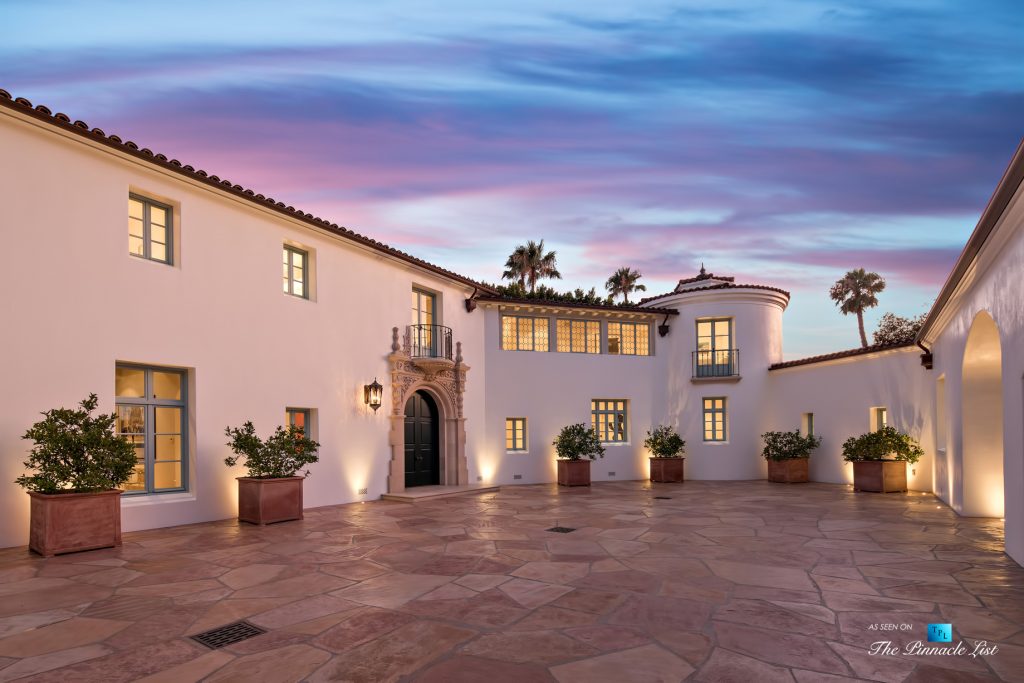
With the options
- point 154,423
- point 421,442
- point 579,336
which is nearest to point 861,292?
point 579,336

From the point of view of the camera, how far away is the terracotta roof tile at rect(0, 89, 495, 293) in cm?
809

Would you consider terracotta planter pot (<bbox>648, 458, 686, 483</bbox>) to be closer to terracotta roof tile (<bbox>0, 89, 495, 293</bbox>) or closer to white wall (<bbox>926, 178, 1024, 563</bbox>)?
white wall (<bbox>926, 178, 1024, 563</bbox>)

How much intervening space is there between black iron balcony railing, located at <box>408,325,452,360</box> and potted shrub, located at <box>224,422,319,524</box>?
4645 millimetres

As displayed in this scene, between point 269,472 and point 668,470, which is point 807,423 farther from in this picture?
point 269,472

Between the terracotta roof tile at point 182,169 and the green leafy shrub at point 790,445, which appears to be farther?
the green leafy shrub at point 790,445

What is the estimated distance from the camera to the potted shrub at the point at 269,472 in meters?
10.3

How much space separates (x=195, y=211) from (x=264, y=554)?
19.1 ft

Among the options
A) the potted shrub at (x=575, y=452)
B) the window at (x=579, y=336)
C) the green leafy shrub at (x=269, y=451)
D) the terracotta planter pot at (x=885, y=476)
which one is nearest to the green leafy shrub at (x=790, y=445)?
the terracotta planter pot at (x=885, y=476)

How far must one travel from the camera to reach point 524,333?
18438mm

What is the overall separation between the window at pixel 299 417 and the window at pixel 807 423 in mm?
13904

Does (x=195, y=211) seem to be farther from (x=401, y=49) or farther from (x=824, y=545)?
(x=824, y=545)

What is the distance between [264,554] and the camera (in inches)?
309

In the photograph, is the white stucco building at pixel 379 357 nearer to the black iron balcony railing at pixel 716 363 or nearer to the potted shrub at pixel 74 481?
the black iron balcony railing at pixel 716 363

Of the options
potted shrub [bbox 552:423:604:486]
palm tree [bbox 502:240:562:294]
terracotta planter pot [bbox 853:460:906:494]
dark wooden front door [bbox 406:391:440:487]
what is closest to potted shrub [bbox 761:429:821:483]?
terracotta planter pot [bbox 853:460:906:494]
